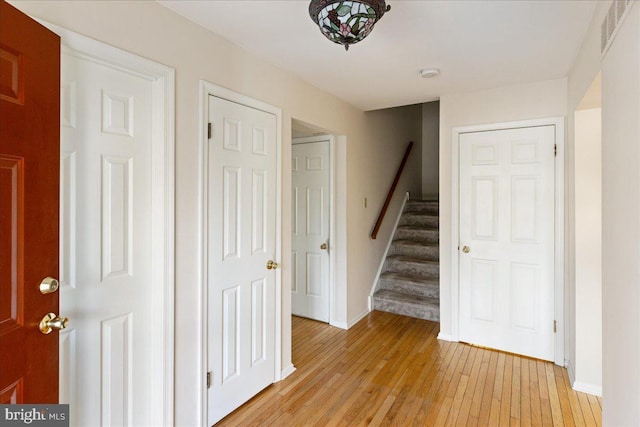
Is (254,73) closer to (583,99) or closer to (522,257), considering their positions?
(583,99)

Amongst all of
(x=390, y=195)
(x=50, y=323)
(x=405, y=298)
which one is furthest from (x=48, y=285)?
(x=390, y=195)

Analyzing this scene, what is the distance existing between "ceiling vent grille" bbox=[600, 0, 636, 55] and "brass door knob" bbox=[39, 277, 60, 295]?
222 cm

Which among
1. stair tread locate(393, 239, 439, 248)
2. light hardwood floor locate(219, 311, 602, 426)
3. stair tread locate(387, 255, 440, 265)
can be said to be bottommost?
light hardwood floor locate(219, 311, 602, 426)

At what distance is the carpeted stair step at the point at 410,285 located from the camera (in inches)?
150

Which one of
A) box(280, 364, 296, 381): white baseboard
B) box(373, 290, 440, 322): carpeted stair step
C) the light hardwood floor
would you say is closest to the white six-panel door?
the light hardwood floor

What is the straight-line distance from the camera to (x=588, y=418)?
2.05 meters

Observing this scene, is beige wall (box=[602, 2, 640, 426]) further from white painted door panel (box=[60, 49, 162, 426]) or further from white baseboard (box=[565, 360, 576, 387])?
white painted door panel (box=[60, 49, 162, 426])

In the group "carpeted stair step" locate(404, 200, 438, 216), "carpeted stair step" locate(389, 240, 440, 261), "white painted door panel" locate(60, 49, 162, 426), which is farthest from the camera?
"carpeted stair step" locate(404, 200, 438, 216)

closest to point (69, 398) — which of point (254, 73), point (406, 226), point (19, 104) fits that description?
point (19, 104)

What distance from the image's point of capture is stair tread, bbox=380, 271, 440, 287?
387 cm

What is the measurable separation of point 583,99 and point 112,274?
2.86 metres

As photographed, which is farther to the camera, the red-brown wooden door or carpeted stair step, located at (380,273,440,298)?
carpeted stair step, located at (380,273,440,298)

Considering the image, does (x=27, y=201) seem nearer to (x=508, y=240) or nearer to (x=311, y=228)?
(x=311, y=228)

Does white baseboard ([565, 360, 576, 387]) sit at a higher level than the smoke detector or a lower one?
lower
